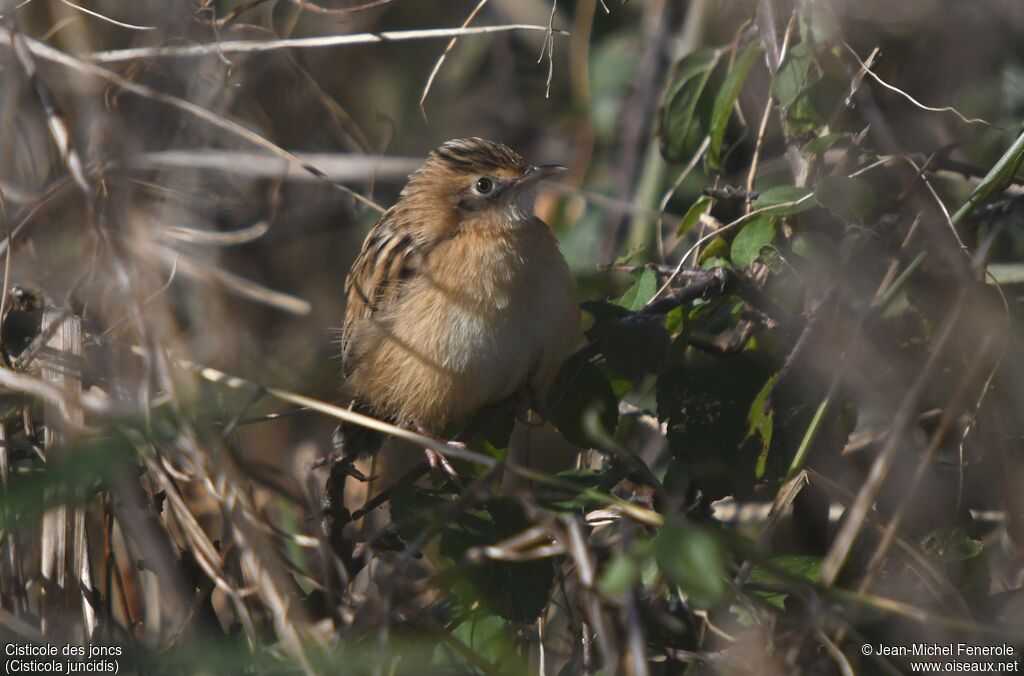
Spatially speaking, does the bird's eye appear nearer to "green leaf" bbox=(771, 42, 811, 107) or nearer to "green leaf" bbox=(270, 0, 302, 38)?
"green leaf" bbox=(270, 0, 302, 38)

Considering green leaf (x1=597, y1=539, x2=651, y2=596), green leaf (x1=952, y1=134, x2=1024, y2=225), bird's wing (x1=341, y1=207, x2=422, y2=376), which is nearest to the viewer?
green leaf (x1=597, y1=539, x2=651, y2=596)

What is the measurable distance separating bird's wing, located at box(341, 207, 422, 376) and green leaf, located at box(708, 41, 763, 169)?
1.30m

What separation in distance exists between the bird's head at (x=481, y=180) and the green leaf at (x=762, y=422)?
1537 mm

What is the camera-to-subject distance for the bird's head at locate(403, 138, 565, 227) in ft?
14.1

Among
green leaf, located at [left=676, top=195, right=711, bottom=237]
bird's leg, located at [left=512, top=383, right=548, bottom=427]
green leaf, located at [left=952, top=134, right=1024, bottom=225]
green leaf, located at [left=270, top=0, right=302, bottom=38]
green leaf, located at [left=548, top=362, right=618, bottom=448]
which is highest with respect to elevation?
green leaf, located at [left=270, top=0, right=302, bottom=38]

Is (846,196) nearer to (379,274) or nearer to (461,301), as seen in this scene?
(461,301)

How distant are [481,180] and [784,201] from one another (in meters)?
1.61

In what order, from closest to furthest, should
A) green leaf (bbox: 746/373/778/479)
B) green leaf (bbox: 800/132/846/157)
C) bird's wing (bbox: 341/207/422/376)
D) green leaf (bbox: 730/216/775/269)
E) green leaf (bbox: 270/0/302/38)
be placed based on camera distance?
1. green leaf (bbox: 746/373/778/479)
2. green leaf (bbox: 800/132/846/157)
3. green leaf (bbox: 730/216/775/269)
4. bird's wing (bbox: 341/207/422/376)
5. green leaf (bbox: 270/0/302/38)

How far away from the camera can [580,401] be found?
338 centimetres

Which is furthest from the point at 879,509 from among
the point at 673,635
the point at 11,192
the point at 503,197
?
the point at 11,192

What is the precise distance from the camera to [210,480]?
273 centimetres

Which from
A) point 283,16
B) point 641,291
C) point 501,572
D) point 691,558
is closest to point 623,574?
point 691,558

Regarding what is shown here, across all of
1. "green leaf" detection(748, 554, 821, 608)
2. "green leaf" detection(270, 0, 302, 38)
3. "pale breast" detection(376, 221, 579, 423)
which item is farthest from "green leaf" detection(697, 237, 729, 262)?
"green leaf" detection(270, 0, 302, 38)

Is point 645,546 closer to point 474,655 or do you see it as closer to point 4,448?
point 474,655
